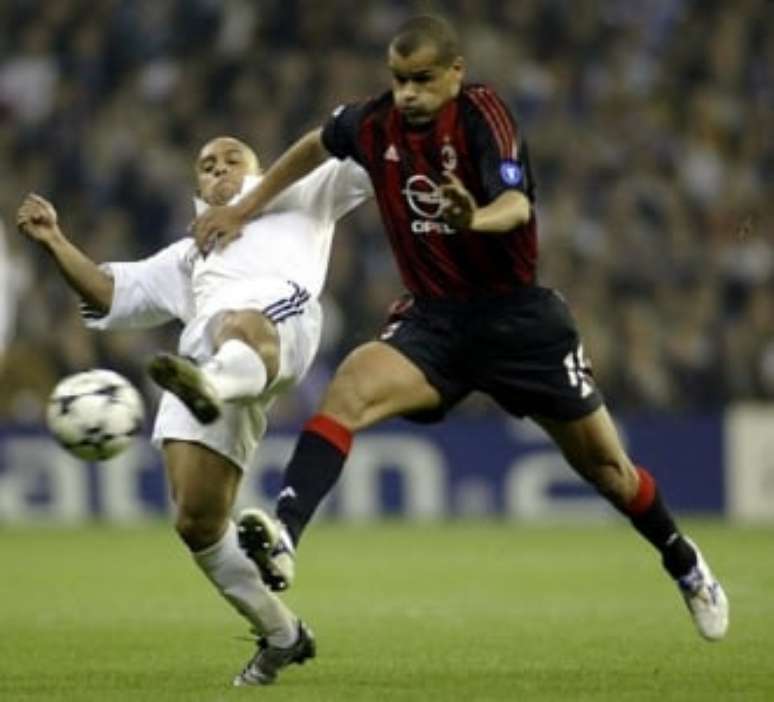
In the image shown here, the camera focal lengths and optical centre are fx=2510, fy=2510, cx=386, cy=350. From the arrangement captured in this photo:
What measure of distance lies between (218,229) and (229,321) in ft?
1.30

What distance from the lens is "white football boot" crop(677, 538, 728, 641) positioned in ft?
27.7

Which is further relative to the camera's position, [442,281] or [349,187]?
[349,187]

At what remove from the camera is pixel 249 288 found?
8.12 metres

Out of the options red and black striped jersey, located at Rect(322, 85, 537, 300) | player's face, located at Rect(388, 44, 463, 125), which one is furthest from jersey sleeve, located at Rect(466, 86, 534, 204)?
player's face, located at Rect(388, 44, 463, 125)

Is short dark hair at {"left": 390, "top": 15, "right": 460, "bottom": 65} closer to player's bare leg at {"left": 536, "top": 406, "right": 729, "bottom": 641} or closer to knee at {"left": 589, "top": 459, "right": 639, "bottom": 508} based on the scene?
player's bare leg at {"left": 536, "top": 406, "right": 729, "bottom": 641}

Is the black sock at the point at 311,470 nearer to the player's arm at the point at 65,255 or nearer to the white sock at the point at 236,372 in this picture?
the white sock at the point at 236,372

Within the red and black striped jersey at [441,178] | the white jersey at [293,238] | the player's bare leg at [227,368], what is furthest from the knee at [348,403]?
the white jersey at [293,238]

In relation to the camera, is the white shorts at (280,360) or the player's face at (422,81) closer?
the player's face at (422,81)

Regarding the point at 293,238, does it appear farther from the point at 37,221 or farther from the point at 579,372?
the point at 579,372

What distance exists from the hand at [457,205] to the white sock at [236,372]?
0.82 meters

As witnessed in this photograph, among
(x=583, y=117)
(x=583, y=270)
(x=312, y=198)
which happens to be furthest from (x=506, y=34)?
(x=312, y=198)

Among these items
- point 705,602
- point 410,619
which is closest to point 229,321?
point 705,602

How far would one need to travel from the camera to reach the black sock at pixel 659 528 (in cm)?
843

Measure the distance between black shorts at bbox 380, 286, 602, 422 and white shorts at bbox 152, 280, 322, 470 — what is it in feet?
0.96
